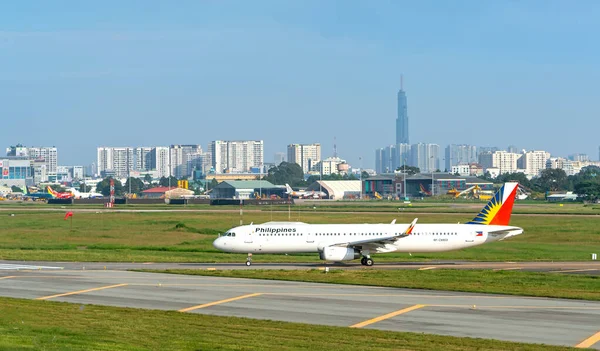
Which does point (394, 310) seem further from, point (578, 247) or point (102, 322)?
point (578, 247)

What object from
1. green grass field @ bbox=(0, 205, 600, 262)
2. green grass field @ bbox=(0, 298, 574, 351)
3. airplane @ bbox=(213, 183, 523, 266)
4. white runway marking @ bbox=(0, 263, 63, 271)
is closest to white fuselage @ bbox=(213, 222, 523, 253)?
airplane @ bbox=(213, 183, 523, 266)

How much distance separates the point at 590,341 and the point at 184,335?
13875 millimetres

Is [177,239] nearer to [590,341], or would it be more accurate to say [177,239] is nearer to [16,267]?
[16,267]

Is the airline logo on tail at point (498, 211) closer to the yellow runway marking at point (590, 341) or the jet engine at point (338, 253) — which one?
the jet engine at point (338, 253)

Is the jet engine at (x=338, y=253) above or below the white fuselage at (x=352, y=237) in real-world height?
below

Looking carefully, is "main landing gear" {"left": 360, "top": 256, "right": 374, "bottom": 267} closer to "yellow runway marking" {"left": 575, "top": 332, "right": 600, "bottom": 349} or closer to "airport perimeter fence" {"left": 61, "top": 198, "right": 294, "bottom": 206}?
"yellow runway marking" {"left": 575, "top": 332, "right": 600, "bottom": 349}

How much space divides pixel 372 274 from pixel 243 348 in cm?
2342

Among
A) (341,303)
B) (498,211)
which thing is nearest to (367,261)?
(498,211)

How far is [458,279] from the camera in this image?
46.5 m

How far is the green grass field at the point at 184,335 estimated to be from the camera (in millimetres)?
26734

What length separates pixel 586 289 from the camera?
139ft

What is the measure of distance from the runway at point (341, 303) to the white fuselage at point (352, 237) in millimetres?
11164

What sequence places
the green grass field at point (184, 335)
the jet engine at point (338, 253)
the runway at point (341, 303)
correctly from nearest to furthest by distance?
the green grass field at point (184, 335)
the runway at point (341, 303)
the jet engine at point (338, 253)

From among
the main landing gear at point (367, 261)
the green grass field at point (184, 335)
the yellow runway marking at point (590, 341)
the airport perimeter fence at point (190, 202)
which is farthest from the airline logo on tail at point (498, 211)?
the airport perimeter fence at point (190, 202)
